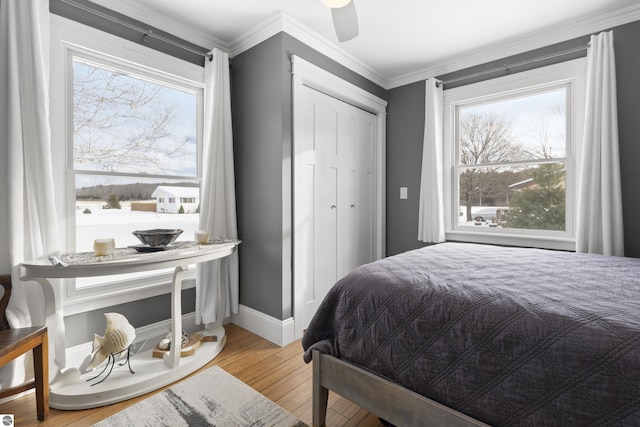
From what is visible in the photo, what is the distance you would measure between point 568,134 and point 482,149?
674 mm

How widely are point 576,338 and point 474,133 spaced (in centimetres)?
263

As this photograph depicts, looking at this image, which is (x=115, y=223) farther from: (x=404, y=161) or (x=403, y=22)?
(x=404, y=161)

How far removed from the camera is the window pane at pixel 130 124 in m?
2.06

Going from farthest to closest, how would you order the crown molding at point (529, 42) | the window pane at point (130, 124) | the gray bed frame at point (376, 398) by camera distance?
1. the crown molding at point (529, 42)
2. the window pane at point (130, 124)
3. the gray bed frame at point (376, 398)

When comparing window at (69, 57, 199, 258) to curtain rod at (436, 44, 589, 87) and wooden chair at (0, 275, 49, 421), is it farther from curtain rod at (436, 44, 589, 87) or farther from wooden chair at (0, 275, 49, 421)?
curtain rod at (436, 44, 589, 87)

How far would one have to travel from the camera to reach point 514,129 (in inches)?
115

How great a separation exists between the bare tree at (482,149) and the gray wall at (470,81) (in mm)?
405

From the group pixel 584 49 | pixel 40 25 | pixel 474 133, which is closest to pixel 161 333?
pixel 40 25

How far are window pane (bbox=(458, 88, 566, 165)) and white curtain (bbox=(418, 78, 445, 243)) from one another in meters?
0.30

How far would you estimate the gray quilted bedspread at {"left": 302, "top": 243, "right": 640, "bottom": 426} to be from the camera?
0.89m

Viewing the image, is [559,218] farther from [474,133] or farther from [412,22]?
[412,22]

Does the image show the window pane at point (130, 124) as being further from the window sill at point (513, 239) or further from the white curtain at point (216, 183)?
the window sill at point (513, 239)

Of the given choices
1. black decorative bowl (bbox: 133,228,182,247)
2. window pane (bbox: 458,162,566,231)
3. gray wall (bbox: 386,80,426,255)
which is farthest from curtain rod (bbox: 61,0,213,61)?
window pane (bbox: 458,162,566,231)

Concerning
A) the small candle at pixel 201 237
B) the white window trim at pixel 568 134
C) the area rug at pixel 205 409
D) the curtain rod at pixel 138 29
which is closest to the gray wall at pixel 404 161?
the white window trim at pixel 568 134
